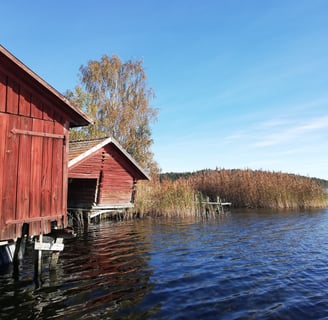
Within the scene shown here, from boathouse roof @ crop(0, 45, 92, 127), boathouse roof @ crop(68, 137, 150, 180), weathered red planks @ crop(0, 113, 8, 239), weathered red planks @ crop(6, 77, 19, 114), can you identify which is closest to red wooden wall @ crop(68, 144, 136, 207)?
boathouse roof @ crop(68, 137, 150, 180)

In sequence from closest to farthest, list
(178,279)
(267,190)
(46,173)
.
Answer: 1. (178,279)
2. (46,173)
3. (267,190)

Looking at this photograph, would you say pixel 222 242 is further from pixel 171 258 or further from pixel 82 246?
pixel 82 246

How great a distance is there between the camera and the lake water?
6.06m

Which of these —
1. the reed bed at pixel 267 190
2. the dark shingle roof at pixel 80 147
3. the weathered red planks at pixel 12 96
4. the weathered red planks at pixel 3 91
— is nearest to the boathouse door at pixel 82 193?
the dark shingle roof at pixel 80 147

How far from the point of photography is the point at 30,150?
25.7 ft

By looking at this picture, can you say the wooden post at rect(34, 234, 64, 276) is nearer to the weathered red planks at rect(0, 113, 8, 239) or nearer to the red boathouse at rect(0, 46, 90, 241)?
the red boathouse at rect(0, 46, 90, 241)

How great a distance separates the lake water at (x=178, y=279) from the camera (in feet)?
19.9

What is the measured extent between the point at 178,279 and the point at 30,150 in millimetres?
4909

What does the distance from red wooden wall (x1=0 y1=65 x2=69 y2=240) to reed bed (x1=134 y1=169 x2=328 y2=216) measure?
41.4 ft


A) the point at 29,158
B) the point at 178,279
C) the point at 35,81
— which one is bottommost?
the point at 178,279

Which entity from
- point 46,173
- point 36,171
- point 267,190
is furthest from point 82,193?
point 267,190

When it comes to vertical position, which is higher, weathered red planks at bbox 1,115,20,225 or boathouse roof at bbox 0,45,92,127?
boathouse roof at bbox 0,45,92,127

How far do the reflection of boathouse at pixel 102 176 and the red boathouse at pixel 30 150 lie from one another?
5771 mm

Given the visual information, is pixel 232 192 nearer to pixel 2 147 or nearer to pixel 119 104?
pixel 119 104
